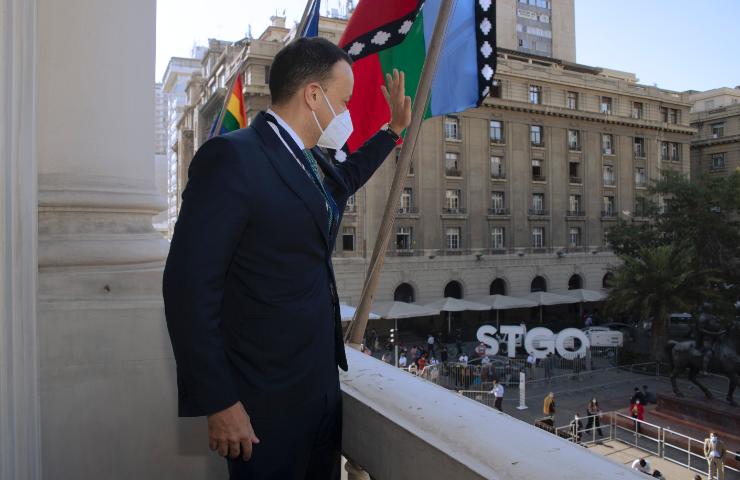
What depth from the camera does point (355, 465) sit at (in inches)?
77.4

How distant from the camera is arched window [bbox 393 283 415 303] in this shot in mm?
31392

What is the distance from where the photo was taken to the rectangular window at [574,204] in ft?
122

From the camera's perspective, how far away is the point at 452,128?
32.9 meters

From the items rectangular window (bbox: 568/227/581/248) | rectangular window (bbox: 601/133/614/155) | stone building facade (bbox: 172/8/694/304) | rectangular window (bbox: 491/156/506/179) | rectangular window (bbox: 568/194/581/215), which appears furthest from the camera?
rectangular window (bbox: 601/133/614/155)

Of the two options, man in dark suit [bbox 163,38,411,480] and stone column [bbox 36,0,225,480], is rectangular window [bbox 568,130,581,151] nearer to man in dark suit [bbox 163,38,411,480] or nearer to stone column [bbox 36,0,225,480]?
stone column [bbox 36,0,225,480]

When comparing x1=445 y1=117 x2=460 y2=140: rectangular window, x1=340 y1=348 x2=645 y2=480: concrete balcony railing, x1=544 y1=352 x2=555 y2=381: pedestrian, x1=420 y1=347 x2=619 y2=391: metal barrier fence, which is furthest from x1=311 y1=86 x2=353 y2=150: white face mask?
x1=445 y1=117 x2=460 y2=140: rectangular window

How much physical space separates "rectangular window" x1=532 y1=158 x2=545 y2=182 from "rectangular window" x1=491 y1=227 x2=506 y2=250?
3997mm

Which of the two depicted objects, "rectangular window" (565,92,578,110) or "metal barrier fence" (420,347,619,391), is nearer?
"metal barrier fence" (420,347,619,391)

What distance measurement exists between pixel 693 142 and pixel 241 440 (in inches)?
2081

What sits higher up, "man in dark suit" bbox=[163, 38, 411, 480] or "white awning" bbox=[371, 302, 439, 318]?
"man in dark suit" bbox=[163, 38, 411, 480]

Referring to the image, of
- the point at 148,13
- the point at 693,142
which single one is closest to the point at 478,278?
the point at 693,142

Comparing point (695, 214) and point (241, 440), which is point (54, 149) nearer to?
point (241, 440)

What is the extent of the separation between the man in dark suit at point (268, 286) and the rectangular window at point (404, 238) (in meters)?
29.7

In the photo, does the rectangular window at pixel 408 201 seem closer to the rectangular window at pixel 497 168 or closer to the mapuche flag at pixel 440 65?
the rectangular window at pixel 497 168
